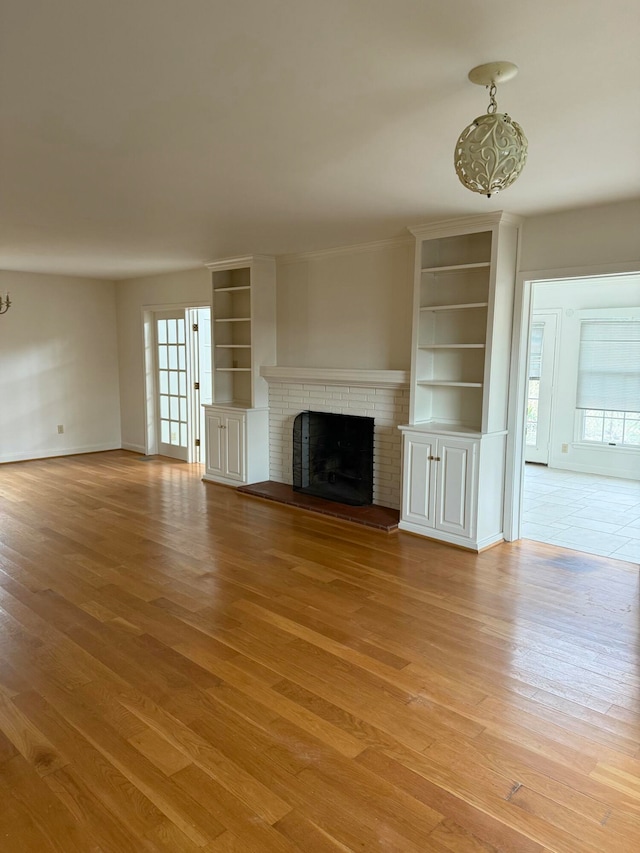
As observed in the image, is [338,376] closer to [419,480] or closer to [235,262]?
[419,480]

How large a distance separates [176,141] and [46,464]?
589cm

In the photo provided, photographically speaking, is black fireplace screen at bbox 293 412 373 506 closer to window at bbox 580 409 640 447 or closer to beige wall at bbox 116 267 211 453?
beige wall at bbox 116 267 211 453

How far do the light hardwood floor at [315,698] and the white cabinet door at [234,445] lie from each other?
1.75 m

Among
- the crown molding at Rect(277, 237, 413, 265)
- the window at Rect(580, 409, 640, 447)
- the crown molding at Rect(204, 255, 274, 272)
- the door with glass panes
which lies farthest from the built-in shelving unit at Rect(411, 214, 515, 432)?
the door with glass panes

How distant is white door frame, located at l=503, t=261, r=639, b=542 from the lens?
13.8 feet

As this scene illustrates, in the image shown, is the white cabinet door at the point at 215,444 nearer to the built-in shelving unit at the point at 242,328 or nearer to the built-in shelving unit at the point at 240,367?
the built-in shelving unit at the point at 240,367

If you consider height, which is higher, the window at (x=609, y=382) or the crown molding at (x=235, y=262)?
the crown molding at (x=235, y=262)

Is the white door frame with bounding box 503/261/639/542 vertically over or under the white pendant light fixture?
under

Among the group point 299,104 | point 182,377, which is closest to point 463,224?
point 299,104

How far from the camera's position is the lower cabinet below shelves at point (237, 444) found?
19.8ft

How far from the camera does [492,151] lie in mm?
1823

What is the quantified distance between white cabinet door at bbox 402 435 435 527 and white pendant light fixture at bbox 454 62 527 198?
2709mm

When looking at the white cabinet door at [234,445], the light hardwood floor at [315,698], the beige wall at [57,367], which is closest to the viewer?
the light hardwood floor at [315,698]

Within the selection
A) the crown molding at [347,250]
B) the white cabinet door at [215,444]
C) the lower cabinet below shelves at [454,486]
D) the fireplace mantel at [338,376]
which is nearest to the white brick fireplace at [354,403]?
the fireplace mantel at [338,376]
